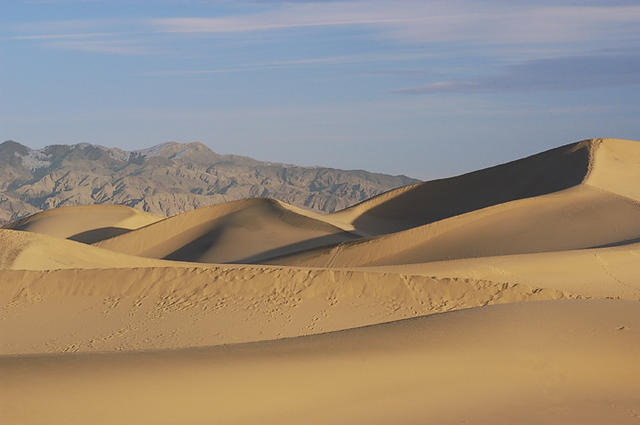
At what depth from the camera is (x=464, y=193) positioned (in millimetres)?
44438

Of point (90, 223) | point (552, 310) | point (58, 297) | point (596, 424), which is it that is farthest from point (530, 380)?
point (90, 223)

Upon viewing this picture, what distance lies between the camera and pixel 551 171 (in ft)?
137

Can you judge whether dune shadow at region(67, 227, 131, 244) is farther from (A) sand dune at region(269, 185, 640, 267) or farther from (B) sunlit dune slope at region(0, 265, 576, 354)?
(B) sunlit dune slope at region(0, 265, 576, 354)

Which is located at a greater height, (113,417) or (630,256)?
(113,417)

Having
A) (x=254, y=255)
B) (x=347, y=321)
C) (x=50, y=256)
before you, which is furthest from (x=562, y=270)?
(x=254, y=255)

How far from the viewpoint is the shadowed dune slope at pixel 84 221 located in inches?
2086

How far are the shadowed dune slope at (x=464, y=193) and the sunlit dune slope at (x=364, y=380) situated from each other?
31.1 metres

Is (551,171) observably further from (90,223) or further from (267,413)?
(267,413)

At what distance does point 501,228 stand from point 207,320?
51.7 ft

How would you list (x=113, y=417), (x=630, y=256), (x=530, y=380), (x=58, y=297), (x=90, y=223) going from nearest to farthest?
(x=113, y=417) → (x=530, y=380) → (x=58, y=297) → (x=630, y=256) → (x=90, y=223)

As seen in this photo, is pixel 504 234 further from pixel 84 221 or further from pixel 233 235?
pixel 84 221

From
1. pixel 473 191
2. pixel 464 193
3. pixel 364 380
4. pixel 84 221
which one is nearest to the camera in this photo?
pixel 364 380

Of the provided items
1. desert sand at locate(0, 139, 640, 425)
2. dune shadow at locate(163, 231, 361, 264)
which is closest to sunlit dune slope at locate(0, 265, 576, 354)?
desert sand at locate(0, 139, 640, 425)

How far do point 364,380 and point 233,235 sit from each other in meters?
31.3
